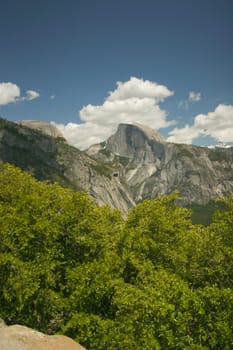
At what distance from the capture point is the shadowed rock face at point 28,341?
1862 centimetres

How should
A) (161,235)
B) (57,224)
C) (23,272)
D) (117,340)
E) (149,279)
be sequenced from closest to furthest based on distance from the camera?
(117,340), (23,272), (149,279), (57,224), (161,235)

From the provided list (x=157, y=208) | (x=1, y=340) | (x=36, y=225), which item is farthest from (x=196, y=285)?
(x=1, y=340)

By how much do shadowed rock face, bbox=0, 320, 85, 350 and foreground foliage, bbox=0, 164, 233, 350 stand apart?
394 centimetres

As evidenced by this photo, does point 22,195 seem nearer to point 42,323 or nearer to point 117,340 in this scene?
point 42,323

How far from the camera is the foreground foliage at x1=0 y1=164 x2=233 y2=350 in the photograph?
22.4m

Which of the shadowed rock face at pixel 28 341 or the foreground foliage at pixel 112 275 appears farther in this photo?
the foreground foliage at pixel 112 275

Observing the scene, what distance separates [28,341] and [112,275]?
35.0 ft

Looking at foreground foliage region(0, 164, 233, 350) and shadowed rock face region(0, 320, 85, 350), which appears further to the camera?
foreground foliage region(0, 164, 233, 350)

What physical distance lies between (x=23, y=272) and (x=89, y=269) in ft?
17.1

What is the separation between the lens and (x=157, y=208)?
37.0 metres

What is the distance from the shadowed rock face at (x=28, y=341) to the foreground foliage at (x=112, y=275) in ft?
12.9

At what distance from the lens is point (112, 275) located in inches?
1125

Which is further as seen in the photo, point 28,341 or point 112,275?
point 112,275

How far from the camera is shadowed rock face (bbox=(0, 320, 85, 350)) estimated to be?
733 inches
